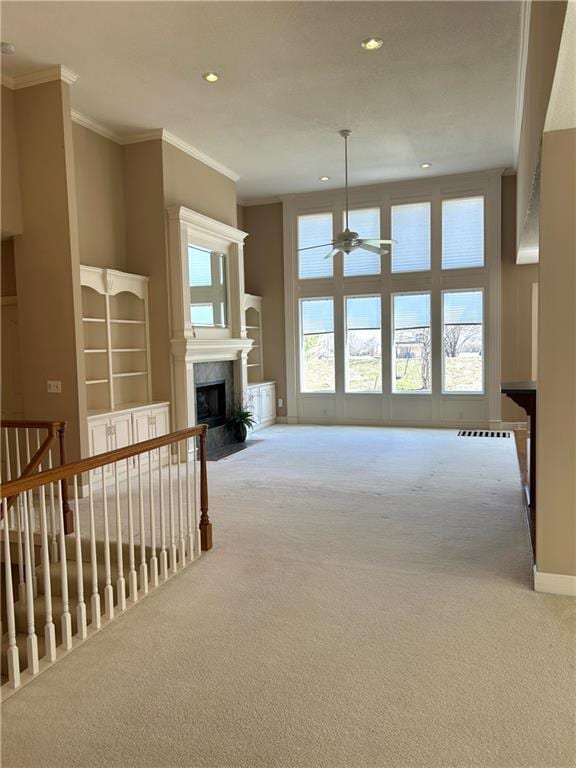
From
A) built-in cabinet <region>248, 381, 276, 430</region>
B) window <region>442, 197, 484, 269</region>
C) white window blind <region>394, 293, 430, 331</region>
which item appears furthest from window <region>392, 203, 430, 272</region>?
built-in cabinet <region>248, 381, 276, 430</region>

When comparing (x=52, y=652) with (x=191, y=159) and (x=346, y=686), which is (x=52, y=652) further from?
(x=191, y=159)

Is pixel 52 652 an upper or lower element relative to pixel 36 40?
lower

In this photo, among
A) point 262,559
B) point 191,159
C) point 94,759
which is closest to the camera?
point 94,759

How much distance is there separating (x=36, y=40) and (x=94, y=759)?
17.1ft

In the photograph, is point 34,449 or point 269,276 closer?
point 34,449

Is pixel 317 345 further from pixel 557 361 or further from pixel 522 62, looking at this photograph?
pixel 557 361

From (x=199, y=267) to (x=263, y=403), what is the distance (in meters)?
3.08

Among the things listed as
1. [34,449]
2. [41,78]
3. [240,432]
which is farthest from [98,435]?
[41,78]

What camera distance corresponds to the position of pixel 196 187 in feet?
24.5

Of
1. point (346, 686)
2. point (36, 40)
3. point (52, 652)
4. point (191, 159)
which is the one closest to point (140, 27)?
point (36, 40)

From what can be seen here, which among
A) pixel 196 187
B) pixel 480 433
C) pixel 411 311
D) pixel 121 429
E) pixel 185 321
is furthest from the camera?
pixel 411 311

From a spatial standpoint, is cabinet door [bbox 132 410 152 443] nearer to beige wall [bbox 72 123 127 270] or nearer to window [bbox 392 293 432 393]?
beige wall [bbox 72 123 127 270]

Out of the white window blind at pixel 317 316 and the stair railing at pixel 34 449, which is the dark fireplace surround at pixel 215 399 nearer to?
the white window blind at pixel 317 316

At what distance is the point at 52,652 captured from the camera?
8.76 ft
